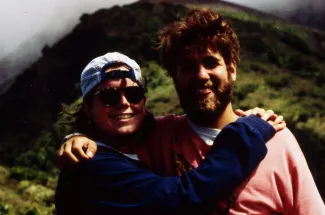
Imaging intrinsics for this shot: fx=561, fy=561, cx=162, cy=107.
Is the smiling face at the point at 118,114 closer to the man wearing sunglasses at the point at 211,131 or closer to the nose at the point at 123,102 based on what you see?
the nose at the point at 123,102

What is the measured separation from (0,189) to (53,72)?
20.3 ft

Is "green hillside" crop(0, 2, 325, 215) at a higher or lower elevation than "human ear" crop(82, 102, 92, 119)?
lower

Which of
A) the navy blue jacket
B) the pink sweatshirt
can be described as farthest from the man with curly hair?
the navy blue jacket

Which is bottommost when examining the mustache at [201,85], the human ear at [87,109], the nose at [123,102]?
the human ear at [87,109]

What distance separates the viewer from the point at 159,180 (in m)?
2.81

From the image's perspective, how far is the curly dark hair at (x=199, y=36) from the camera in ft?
10.6

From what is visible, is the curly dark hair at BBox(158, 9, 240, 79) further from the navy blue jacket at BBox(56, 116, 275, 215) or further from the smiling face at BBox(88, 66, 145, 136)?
the navy blue jacket at BBox(56, 116, 275, 215)

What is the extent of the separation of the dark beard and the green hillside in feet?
20.3

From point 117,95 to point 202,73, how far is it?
49 cm

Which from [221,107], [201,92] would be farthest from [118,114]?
[221,107]

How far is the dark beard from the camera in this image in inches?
125

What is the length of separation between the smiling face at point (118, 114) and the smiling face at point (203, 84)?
10.9 inches

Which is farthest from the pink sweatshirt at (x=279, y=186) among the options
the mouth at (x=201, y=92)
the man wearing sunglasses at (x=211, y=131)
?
the mouth at (x=201, y=92)

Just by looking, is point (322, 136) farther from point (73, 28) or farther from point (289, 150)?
point (73, 28)
